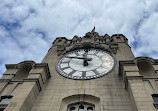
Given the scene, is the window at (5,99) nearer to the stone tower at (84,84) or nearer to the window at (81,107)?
the stone tower at (84,84)

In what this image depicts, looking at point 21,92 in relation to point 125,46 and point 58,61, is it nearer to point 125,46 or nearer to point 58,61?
point 58,61

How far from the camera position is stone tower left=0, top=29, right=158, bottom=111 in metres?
10.2

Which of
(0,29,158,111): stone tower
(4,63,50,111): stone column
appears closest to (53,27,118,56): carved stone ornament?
(0,29,158,111): stone tower

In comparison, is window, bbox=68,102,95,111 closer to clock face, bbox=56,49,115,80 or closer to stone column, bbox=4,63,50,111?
stone column, bbox=4,63,50,111

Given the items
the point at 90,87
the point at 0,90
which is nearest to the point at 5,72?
the point at 0,90

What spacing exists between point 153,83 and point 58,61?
8.13 m

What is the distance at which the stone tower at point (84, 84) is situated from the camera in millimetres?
10188

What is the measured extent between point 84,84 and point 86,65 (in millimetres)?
3003

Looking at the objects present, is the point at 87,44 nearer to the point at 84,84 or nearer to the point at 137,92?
the point at 84,84

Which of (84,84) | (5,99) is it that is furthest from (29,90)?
(84,84)

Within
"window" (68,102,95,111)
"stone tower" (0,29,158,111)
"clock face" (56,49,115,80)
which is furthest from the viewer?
"clock face" (56,49,115,80)

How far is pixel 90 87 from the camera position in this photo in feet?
40.4

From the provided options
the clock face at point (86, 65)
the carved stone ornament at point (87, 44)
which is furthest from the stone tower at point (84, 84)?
the carved stone ornament at point (87, 44)

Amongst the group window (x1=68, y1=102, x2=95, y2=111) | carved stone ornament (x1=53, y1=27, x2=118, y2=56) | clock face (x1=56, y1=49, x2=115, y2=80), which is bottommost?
window (x1=68, y1=102, x2=95, y2=111)
